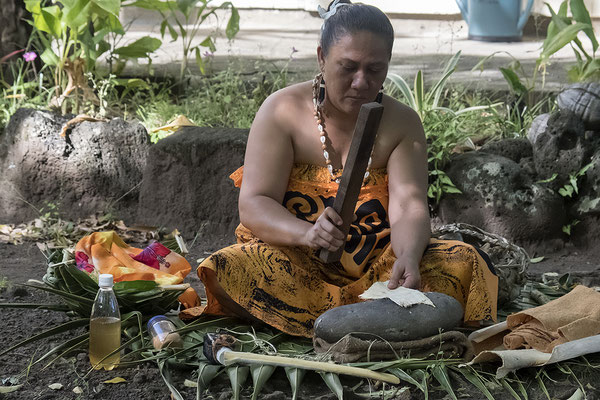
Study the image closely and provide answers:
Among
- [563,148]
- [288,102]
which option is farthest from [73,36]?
[563,148]

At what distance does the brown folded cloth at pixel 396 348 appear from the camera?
2.94 meters

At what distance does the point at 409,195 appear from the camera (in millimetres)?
3373

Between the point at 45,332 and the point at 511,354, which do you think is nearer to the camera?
the point at 511,354

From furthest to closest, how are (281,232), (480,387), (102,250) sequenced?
(102,250) → (281,232) → (480,387)

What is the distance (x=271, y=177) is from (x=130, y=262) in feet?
2.90

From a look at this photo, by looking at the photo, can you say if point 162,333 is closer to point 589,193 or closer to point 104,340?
point 104,340

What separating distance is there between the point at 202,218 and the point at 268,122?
1.88 meters

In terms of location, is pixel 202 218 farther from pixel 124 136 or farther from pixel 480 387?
pixel 480 387

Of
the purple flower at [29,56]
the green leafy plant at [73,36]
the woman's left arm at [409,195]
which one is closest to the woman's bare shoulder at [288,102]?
the woman's left arm at [409,195]

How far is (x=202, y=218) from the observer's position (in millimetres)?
→ 5164

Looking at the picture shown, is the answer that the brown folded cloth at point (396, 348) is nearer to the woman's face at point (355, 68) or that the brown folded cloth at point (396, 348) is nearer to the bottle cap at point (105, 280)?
the bottle cap at point (105, 280)

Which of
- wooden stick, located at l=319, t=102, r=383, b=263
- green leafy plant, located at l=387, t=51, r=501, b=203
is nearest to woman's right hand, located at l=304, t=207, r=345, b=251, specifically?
wooden stick, located at l=319, t=102, r=383, b=263

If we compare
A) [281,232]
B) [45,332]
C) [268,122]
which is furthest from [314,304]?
[45,332]

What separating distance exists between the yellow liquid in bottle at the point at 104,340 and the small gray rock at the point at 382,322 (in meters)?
0.71
